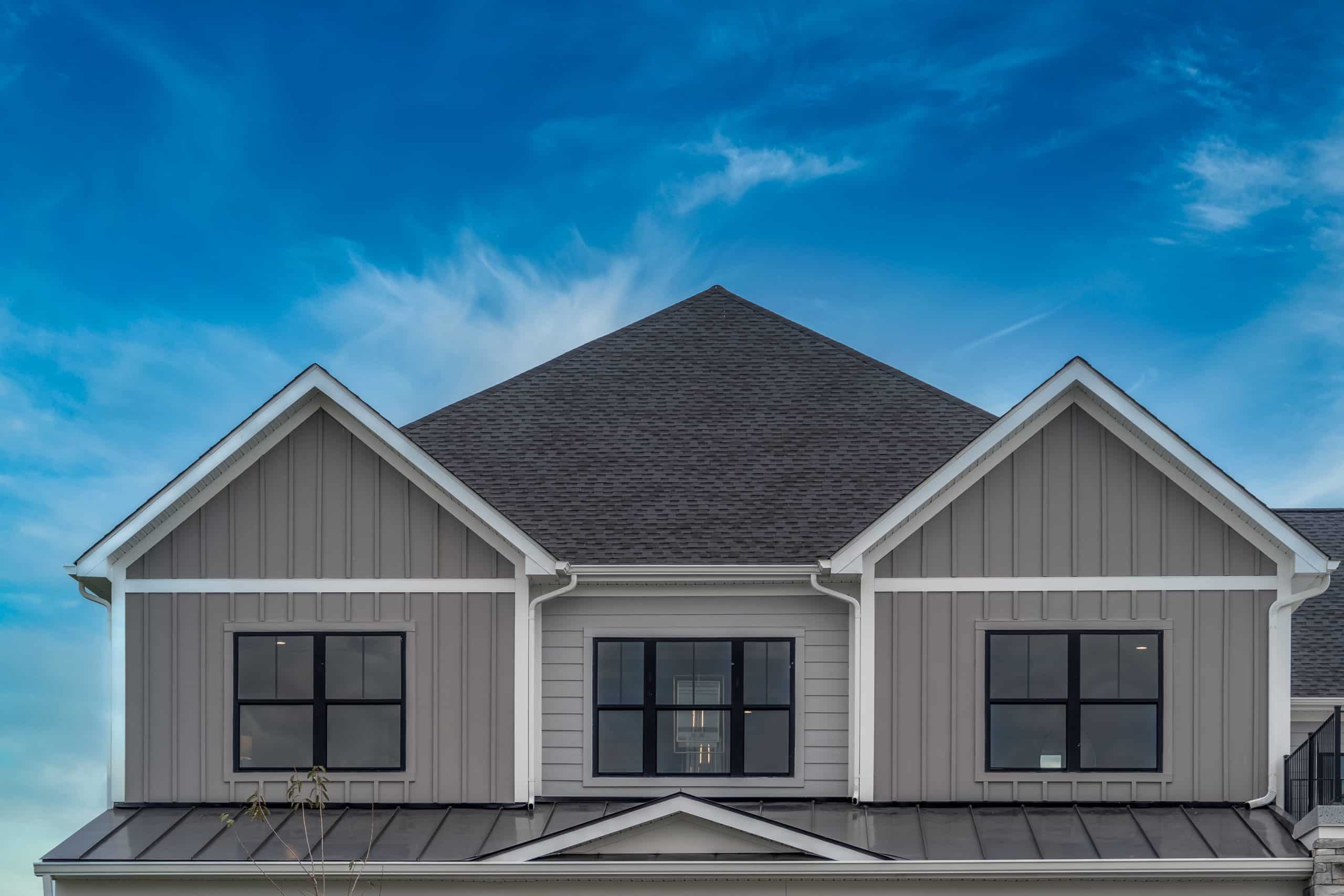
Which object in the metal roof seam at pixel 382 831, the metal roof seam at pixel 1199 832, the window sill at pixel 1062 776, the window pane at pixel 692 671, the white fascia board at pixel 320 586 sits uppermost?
the white fascia board at pixel 320 586

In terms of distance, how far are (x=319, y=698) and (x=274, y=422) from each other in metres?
3.03

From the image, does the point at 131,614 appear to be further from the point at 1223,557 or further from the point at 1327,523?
the point at 1327,523

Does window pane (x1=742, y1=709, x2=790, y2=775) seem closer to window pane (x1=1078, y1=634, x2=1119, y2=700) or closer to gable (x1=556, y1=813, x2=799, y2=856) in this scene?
gable (x1=556, y1=813, x2=799, y2=856)

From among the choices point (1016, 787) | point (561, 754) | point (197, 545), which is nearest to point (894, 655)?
point (1016, 787)

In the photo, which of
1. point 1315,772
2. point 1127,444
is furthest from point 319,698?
point 1315,772

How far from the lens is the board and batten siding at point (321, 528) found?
1141 cm

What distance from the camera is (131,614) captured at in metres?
11.5

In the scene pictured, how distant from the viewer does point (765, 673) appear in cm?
1171

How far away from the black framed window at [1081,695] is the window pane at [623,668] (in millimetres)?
3773

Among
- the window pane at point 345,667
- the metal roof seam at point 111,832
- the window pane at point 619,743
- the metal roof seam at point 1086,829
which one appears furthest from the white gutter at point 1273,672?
the metal roof seam at point 111,832

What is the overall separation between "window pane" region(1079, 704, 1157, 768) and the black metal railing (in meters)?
1.34

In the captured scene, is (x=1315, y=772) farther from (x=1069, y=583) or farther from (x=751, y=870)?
(x=751, y=870)

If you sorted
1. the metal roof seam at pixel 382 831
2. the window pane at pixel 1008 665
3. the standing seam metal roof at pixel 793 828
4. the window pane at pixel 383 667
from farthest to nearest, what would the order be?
1. the window pane at pixel 383 667
2. the window pane at pixel 1008 665
3. the metal roof seam at pixel 382 831
4. the standing seam metal roof at pixel 793 828

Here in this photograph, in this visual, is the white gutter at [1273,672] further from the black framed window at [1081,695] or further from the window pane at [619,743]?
the window pane at [619,743]
